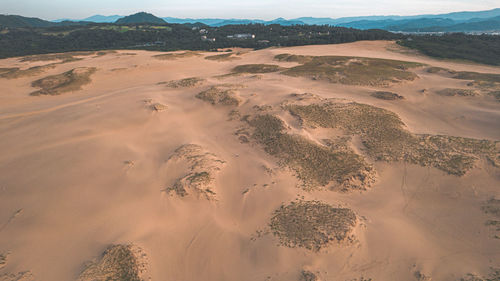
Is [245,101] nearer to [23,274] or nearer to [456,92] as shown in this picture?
[23,274]

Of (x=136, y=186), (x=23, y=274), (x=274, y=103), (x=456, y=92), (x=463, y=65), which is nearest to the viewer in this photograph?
(x=23, y=274)

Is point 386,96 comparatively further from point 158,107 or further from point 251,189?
point 158,107

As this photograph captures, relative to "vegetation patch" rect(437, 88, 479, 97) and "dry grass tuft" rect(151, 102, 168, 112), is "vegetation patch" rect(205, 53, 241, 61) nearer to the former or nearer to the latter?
"dry grass tuft" rect(151, 102, 168, 112)

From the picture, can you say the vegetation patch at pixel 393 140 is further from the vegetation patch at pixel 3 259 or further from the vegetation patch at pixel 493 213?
the vegetation patch at pixel 3 259

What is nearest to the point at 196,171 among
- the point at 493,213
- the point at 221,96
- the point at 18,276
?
the point at 18,276

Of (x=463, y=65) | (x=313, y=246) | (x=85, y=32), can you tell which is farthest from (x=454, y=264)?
(x=85, y=32)

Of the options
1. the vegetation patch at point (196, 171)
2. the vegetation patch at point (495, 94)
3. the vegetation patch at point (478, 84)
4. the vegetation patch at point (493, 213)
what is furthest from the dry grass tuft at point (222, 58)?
the vegetation patch at point (493, 213)
